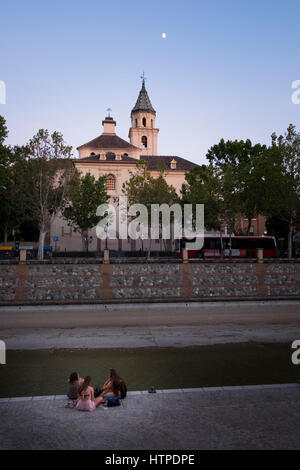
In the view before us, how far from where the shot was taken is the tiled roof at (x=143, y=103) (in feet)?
287

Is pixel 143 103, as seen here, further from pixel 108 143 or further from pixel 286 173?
pixel 286 173

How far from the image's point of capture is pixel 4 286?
98.8 feet

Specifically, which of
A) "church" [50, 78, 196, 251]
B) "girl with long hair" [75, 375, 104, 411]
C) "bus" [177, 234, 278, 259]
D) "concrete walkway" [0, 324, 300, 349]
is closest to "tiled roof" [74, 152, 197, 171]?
"church" [50, 78, 196, 251]

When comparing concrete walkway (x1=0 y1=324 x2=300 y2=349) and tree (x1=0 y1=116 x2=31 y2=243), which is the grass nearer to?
concrete walkway (x1=0 y1=324 x2=300 y2=349)

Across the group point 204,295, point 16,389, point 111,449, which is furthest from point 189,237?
point 111,449

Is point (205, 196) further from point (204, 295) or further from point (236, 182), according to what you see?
point (204, 295)

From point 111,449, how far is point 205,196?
3852 centimetres

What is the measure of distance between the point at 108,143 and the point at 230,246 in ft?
116

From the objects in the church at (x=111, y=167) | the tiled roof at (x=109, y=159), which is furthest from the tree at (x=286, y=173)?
the tiled roof at (x=109, y=159)

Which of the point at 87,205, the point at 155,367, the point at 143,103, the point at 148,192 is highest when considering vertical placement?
the point at 143,103

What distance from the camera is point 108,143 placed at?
6888cm

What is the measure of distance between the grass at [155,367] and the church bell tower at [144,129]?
72.3m

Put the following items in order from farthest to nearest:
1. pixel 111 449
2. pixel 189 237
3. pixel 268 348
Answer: pixel 189 237
pixel 268 348
pixel 111 449

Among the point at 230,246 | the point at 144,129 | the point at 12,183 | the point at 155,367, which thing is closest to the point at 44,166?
the point at 12,183
